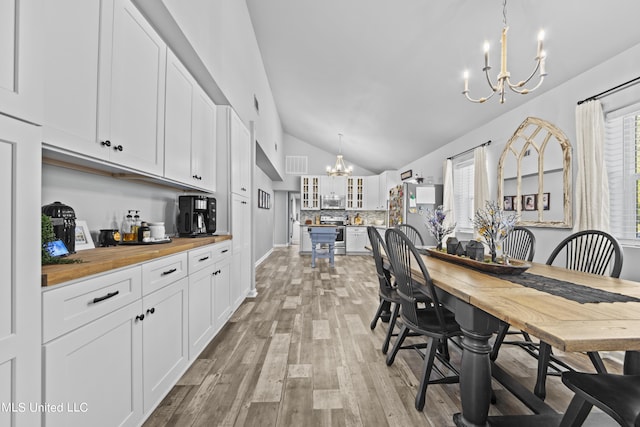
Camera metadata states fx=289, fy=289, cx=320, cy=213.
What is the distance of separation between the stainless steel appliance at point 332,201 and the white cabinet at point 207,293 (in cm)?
595

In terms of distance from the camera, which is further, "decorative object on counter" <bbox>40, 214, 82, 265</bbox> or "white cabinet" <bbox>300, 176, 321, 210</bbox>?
"white cabinet" <bbox>300, 176, 321, 210</bbox>

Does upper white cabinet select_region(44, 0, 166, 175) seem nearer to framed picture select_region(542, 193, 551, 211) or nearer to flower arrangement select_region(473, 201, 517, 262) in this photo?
flower arrangement select_region(473, 201, 517, 262)

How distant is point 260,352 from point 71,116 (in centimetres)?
199

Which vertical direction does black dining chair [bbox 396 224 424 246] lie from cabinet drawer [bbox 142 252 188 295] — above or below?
above

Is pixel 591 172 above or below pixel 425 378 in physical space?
above

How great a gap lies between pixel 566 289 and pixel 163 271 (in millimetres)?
2114

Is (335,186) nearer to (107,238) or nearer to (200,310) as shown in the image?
(200,310)

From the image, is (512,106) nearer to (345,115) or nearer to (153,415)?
(345,115)

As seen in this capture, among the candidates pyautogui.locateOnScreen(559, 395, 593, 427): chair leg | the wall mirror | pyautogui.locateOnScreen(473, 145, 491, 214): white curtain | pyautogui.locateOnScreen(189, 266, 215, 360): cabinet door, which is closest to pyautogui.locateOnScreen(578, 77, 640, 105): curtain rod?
the wall mirror

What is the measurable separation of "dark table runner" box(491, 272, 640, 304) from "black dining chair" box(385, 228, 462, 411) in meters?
0.42

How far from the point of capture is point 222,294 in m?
2.76

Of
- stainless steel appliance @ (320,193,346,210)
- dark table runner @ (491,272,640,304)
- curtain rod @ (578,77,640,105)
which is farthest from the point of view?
stainless steel appliance @ (320,193,346,210)

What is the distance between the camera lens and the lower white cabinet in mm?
984

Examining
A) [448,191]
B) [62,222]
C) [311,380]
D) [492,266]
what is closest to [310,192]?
[448,191]
